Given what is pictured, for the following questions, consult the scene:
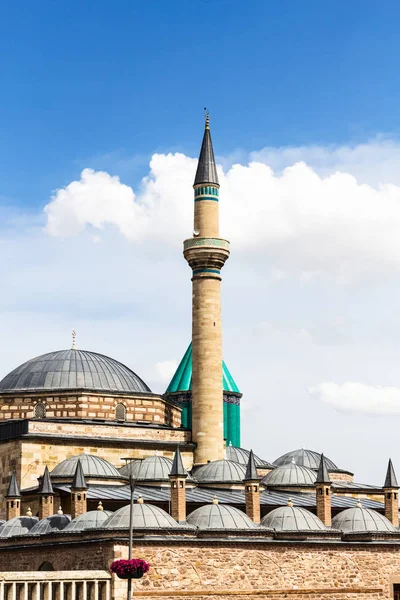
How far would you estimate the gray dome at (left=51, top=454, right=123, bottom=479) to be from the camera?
43453 millimetres

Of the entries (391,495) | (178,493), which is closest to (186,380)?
(391,495)

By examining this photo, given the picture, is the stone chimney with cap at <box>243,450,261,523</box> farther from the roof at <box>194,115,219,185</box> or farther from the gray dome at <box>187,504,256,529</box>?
the roof at <box>194,115,219,185</box>

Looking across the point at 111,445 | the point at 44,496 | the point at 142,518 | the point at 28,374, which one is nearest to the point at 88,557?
the point at 142,518

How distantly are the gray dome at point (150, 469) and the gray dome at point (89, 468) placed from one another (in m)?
0.83

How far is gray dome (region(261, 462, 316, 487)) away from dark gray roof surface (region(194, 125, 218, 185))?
41.1 feet

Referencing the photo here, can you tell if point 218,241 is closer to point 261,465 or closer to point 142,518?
point 261,465

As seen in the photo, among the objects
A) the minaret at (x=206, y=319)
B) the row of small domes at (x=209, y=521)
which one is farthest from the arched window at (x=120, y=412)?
the row of small domes at (x=209, y=521)

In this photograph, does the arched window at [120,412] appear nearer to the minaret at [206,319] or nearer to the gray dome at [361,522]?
the minaret at [206,319]

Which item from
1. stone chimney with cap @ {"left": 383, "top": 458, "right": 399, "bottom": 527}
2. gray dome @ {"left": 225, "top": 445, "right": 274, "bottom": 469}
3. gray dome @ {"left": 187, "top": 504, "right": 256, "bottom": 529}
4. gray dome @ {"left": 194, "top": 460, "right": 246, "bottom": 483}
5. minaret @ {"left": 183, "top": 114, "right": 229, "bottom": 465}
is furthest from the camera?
gray dome @ {"left": 225, "top": 445, "right": 274, "bottom": 469}

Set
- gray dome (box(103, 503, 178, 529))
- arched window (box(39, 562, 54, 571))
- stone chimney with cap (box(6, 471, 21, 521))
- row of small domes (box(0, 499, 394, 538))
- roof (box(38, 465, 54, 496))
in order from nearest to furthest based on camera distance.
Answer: gray dome (box(103, 503, 178, 529)), row of small domes (box(0, 499, 394, 538)), arched window (box(39, 562, 54, 571)), roof (box(38, 465, 54, 496)), stone chimney with cap (box(6, 471, 21, 521))

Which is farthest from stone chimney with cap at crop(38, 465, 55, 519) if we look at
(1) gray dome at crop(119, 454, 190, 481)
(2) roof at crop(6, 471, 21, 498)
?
(1) gray dome at crop(119, 454, 190, 481)

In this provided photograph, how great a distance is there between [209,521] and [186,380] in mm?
26283

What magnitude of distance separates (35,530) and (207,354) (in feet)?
42.2

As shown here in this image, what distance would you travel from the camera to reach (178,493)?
38438mm
